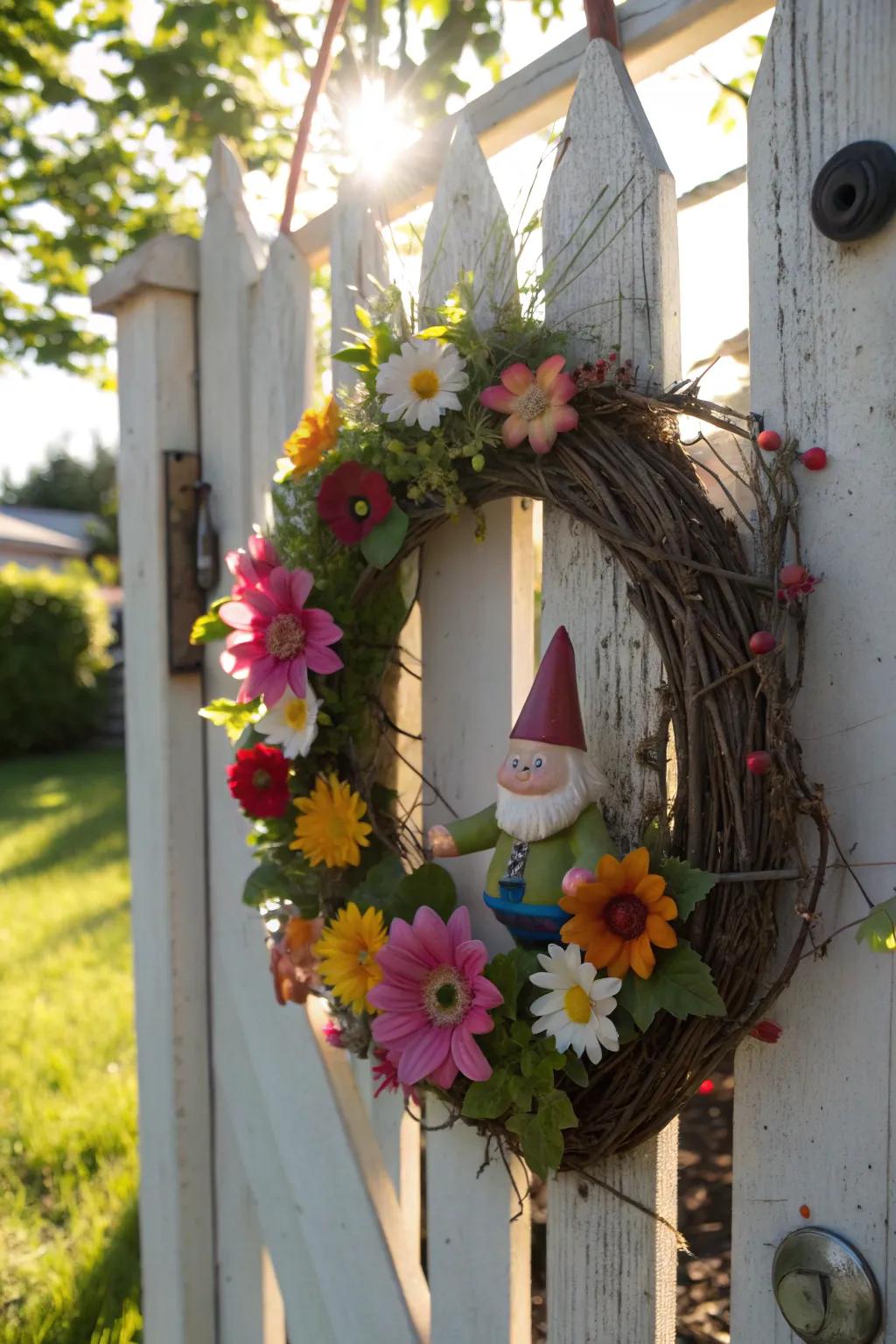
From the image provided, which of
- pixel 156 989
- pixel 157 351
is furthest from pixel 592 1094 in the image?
pixel 157 351

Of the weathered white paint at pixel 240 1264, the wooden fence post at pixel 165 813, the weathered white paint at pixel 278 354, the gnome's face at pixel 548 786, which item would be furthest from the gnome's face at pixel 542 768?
the weathered white paint at pixel 240 1264

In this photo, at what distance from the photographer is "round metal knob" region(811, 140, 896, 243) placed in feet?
3.15

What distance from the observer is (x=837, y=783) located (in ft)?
3.39

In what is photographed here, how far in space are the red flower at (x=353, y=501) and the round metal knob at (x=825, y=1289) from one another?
0.87 m

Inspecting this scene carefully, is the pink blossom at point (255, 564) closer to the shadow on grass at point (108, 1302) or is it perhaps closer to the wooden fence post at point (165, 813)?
the wooden fence post at point (165, 813)

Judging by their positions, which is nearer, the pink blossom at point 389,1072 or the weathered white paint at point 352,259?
the pink blossom at point 389,1072

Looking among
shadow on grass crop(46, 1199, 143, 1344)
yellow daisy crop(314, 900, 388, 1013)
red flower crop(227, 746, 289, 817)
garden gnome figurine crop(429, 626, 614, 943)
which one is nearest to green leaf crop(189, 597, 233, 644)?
red flower crop(227, 746, 289, 817)

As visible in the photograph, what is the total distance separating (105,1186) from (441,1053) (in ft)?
7.45

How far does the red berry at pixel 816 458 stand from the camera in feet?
3.36

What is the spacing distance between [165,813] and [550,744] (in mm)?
1102

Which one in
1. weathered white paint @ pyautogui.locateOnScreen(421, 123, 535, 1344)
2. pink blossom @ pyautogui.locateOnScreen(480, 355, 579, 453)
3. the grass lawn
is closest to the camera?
pink blossom @ pyautogui.locateOnScreen(480, 355, 579, 453)

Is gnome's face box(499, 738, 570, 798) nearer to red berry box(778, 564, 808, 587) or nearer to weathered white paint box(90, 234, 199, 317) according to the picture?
red berry box(778, 564, 808, 587)

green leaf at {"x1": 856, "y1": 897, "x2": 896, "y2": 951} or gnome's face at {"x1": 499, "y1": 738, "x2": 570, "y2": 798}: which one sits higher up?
gnome's face at {"x1": 499, "y1": 738, "x2": 570, "y2": 798}

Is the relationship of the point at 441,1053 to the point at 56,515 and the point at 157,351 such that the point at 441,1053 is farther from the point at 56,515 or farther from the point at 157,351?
the point at 56,515
